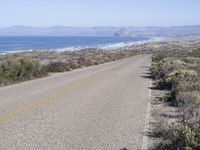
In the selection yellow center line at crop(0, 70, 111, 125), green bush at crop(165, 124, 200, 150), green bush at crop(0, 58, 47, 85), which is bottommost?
green bush at crop(0, 58, 47, 85)

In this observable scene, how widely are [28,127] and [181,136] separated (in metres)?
3.67

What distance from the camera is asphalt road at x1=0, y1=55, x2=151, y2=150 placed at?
875cm

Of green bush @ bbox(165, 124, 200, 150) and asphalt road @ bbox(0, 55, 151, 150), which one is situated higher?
green bush @ bbox(165, 124, 200, 150)

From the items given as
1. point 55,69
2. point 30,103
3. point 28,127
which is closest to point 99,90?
point 30,103

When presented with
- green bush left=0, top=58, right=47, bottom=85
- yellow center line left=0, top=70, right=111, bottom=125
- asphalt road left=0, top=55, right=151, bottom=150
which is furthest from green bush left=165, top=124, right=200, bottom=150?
green bush left=0, top=58, right=47, bottom=85

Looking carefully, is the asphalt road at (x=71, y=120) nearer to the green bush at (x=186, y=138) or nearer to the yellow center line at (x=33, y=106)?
the yellow center line at (x=33, y=106)

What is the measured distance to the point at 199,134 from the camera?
7895 mm

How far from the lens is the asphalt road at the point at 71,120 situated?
8750mm

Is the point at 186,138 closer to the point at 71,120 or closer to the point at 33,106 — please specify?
the point at 71,120

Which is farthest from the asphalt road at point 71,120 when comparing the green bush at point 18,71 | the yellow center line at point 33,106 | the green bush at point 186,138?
the green bush at point 18,71

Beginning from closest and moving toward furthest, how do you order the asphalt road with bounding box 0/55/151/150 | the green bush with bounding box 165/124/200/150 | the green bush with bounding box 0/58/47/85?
1. the green bush with bounding box 165/124/200/150
2. the asphalt road with bounding box 0/55/151/150
3. the green bush with bounding box 0/58/47/85

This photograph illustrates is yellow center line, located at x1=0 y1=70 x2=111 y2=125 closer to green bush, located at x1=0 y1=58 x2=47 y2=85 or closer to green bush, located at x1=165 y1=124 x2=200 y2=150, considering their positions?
green bush, located at x1=165 y1=124 x2=200 y2=150

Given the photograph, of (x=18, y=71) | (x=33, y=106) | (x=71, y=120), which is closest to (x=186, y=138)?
(x=71, y=120)

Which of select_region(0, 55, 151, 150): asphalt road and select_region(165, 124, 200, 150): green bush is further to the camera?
select_region(0, 55, 151, 150): asphalt road
